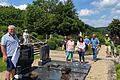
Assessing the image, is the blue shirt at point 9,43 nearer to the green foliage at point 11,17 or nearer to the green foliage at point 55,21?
the green foliage at point 55,21

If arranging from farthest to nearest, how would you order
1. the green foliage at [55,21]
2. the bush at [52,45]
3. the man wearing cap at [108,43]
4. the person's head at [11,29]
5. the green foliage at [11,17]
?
the green foliage at [11,17] < the green foliage at [55,21] < the bush at [52,45] < the man wearing cap at [108,43] < the person's head at [11,29]

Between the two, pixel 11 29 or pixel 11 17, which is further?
pixel 11 17

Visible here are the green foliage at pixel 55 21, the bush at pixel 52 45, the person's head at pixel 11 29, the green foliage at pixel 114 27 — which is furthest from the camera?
the green foliage at pixel 114 27

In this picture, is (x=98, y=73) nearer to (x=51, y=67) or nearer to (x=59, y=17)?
(x=51, y=67)

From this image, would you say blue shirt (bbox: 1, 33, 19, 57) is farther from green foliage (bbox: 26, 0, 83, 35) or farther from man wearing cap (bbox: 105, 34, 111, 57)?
green foliage (bbox: 26, 0, 83, 35)

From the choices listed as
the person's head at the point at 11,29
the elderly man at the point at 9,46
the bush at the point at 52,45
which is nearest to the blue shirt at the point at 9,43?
the elderly man at the point at 9,46

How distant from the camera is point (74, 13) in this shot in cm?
6950

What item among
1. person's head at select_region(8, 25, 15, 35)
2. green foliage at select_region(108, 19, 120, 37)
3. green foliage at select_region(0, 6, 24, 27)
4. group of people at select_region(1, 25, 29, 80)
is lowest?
group of people at select_region(1, 25, 29, 80)

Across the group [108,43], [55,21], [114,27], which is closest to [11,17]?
[55,21]

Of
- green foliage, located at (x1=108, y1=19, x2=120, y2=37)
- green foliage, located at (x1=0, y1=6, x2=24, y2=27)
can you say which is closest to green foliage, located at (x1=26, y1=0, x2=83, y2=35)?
green foliage, located at (x1=108, y1=19, x2=120, y2=37)

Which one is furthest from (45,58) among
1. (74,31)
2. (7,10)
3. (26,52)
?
(7,10)

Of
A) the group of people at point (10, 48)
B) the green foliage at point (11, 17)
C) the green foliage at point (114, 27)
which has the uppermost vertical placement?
the green foliage at point (11, 17)

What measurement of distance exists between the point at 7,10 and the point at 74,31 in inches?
1015

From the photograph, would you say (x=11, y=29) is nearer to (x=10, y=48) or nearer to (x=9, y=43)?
(x=9, y=43)
